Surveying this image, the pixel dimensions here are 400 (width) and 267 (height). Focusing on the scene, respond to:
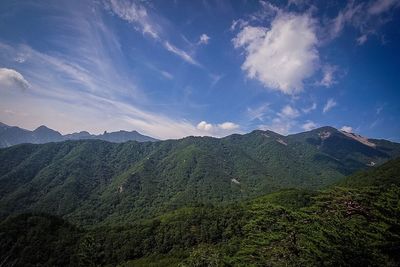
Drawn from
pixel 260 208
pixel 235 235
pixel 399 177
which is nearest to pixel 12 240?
pixel 235 235

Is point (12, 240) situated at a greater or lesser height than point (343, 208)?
lesser

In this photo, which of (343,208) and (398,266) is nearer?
(398,266)

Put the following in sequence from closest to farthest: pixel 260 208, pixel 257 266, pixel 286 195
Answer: pixel 257 266 → pixel 260 208 → pixel 286 195

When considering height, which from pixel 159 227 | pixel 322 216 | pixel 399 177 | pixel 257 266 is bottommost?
pixel 159 227

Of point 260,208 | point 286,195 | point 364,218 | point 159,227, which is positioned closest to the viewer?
point 364,218

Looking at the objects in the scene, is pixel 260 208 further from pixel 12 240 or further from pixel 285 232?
pixel 12 240

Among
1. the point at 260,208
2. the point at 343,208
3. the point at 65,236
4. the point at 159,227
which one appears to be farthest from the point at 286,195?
the point at 343,208
